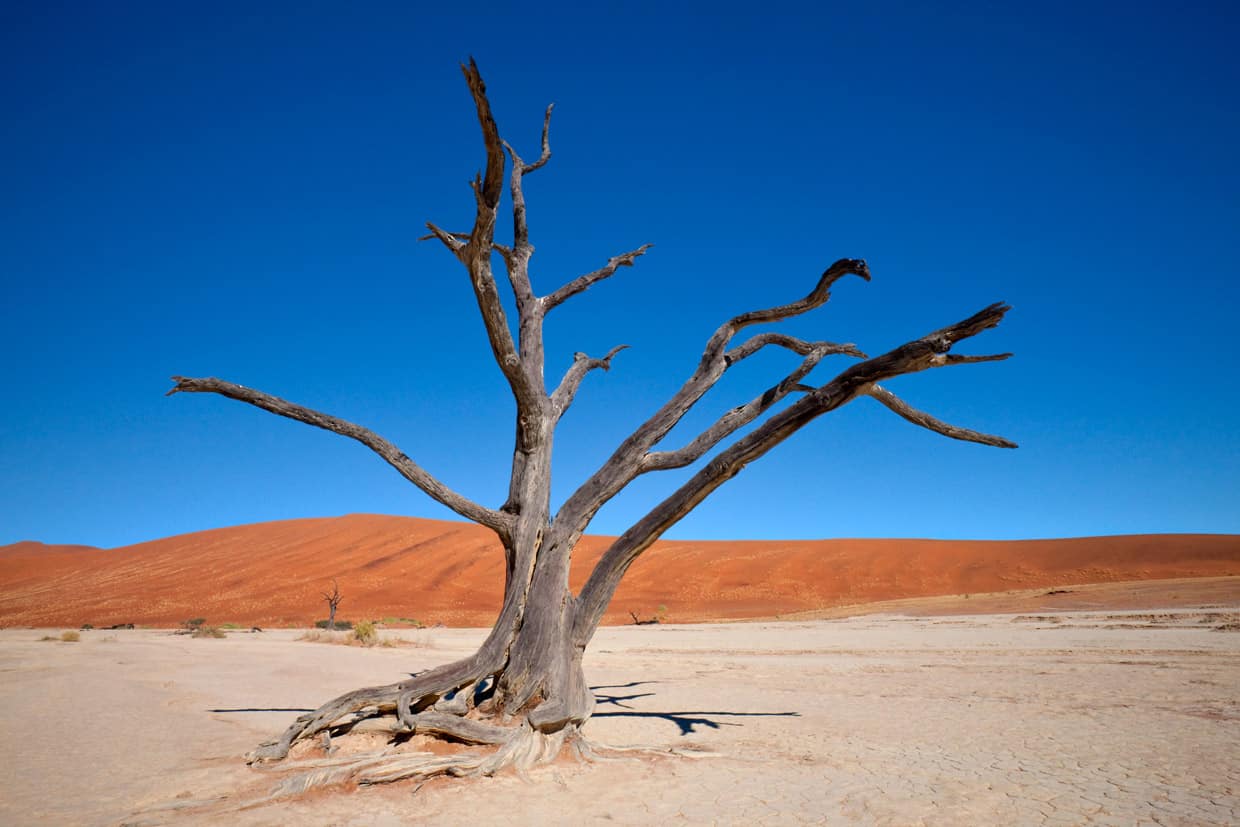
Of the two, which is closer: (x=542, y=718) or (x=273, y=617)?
(x=542, y=718)

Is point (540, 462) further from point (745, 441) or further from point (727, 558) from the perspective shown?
point (727, 558)

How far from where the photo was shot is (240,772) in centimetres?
518

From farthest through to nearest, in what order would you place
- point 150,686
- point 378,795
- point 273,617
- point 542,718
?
point 273,617 < point 150,686 < point 542,718 < point 378,795

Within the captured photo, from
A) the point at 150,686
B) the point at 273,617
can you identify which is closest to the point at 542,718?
the point at 150,686

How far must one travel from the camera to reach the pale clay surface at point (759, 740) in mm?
4281

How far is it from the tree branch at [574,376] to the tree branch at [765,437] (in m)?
1.48

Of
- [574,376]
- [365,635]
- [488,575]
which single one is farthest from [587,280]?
[488,575]

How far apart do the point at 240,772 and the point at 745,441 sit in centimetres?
465

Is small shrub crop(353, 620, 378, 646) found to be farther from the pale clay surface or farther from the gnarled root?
the gnarled root

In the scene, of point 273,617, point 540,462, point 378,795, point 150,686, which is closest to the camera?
point 378,795

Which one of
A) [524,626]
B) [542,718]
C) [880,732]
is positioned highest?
[524,626]

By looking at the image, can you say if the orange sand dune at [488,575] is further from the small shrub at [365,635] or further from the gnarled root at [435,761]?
the gnarled root at [435,761]

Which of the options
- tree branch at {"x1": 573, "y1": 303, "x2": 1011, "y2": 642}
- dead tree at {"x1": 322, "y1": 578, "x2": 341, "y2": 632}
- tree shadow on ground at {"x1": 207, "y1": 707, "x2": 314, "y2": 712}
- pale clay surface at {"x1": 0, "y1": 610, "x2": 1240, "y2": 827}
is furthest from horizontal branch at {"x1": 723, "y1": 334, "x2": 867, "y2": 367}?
dead tree at {"x1": 322, "y1": 578, "x2": 341, "y2": 632}

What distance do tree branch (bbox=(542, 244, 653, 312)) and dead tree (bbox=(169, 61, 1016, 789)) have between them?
338 mm
